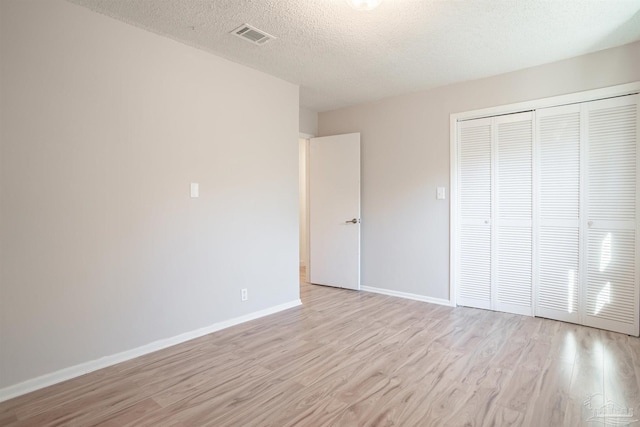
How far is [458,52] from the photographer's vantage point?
9.82 ft

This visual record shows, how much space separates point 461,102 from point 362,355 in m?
2.90

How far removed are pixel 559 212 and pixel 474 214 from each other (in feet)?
2.53

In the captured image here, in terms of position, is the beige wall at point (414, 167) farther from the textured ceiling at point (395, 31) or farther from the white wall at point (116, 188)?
the white wall at point (116, 188)

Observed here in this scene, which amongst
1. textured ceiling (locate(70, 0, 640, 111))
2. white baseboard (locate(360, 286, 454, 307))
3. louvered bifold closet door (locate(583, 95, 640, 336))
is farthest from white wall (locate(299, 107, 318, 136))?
louvered bifold closet door (locate(583, 95, 640, 336))

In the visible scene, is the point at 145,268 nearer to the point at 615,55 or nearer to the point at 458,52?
the point at 458,52

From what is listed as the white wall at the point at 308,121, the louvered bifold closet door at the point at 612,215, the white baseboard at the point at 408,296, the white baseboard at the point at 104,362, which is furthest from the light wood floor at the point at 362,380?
the white wall at the point at 308,121

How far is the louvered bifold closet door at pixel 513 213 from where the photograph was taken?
11.2 feet

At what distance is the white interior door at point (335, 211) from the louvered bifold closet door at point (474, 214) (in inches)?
51.3

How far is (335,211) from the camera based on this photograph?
4707 millimetres

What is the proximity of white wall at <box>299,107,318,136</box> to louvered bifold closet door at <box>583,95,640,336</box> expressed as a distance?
3186 millimetres

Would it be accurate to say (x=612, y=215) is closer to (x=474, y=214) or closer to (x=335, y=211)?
(x=474, y=214)

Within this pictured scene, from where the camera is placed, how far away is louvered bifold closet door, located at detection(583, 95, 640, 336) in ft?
9.48

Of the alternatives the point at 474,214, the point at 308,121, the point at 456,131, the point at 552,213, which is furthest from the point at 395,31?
the point at 308,121

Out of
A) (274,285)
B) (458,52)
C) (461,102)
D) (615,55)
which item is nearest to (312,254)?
(274,285)
